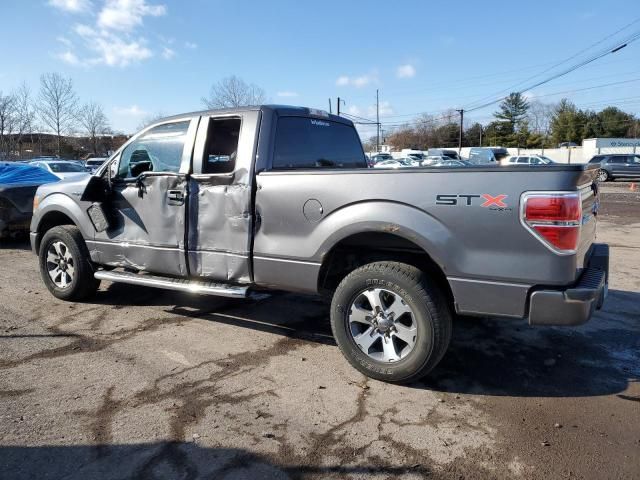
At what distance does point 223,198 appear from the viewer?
4168mm

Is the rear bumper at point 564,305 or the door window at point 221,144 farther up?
the door window at point 221,144

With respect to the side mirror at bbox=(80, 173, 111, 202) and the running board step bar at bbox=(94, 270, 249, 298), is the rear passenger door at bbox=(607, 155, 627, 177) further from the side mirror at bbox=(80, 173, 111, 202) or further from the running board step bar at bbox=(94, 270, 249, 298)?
the side mirror at bbox=(80, 173, 111, 202)

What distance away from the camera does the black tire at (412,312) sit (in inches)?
131

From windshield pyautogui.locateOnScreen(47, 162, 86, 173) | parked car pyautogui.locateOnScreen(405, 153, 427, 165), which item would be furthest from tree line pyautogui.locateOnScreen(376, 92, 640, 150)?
windshield pyautogui.locateOnScreen(47, 162, 86, 173)

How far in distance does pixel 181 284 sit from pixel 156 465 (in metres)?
2.09

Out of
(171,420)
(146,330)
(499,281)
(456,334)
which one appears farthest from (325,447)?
(146,330)

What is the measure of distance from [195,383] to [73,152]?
65.8 meters

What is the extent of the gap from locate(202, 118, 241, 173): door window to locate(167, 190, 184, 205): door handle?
1.01 ft

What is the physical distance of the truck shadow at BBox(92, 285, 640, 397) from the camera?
3607 millimetres

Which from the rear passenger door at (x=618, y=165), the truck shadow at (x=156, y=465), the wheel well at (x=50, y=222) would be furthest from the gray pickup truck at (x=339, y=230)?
the rear passenger door at (x=618, y=165)

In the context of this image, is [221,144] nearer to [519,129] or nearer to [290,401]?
[290,401]

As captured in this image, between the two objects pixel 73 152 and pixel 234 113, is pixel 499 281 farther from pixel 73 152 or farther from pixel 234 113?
pixel 73 152

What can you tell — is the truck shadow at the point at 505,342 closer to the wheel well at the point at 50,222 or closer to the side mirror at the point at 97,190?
the wheel well at the point at 50,222

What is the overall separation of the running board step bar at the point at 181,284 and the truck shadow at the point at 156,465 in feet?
4.94
